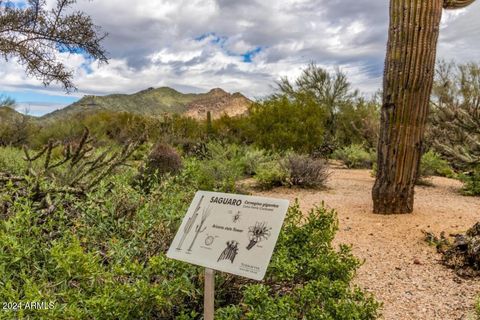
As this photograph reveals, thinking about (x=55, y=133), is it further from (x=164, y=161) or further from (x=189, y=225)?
(x=189, y=225)

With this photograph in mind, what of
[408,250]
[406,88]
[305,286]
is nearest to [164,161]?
[406,88]

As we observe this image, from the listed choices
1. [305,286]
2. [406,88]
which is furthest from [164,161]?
[305,286]

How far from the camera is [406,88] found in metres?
5.75

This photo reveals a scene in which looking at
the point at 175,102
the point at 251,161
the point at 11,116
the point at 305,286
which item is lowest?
the point at 251,161

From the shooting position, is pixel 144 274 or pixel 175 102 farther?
pixel 175 102

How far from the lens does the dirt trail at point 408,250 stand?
3428 mm

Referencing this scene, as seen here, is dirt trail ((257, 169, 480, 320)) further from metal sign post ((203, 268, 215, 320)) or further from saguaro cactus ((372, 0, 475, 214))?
metal sign post ((203, 268, 215, 320))

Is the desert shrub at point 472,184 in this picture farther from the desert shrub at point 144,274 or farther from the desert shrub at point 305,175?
the desert shrub at point 144,274

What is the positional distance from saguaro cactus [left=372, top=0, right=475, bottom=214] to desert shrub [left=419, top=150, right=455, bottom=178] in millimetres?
4116

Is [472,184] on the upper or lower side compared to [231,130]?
lower

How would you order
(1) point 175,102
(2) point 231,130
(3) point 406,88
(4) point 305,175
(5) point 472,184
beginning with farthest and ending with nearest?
1. (1) point 175,102
2. (2) point 231,130
3. (4) point 305,175
4. (5) point 472,184
5. (3) point 406,88

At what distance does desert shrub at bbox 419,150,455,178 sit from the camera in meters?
9.95

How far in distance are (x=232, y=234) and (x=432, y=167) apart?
30.8ft

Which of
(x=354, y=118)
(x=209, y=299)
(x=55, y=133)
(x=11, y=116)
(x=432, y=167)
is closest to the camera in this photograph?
(x=209, y=299)
